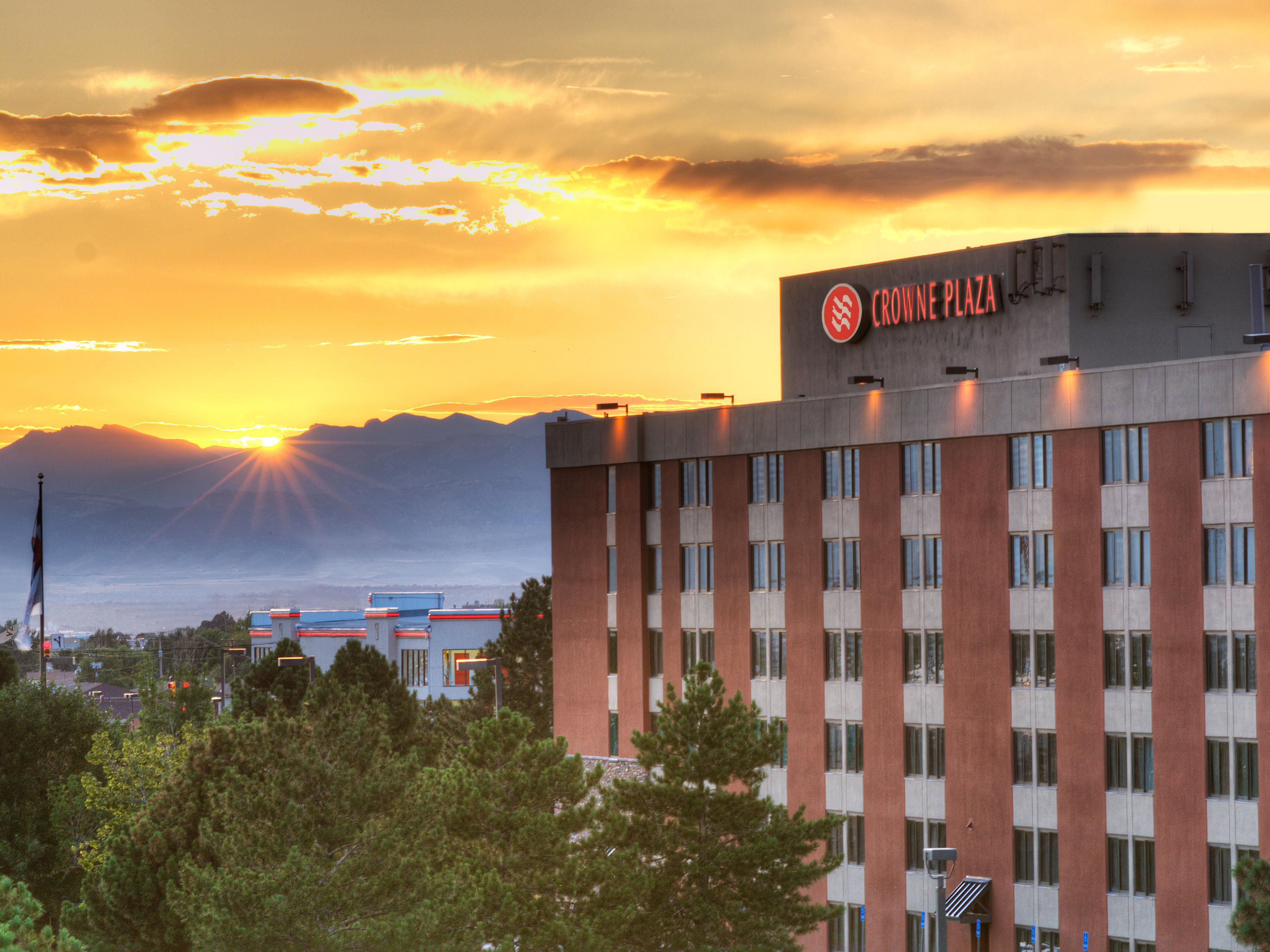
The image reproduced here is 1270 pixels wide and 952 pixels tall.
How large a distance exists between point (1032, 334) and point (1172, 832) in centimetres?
2127

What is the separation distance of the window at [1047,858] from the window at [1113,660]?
251 inches

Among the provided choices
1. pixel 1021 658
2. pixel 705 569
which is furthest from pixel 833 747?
pixel 705 569

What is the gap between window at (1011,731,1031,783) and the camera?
61531 mm

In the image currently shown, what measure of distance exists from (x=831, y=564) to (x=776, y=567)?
293cm

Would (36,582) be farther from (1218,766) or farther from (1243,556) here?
(1243,556)

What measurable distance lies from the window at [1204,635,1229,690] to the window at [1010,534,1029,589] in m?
7.60

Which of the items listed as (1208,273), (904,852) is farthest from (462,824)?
(1208,273)

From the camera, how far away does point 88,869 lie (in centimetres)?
7194

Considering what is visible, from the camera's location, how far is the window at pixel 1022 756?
6153 centimetres

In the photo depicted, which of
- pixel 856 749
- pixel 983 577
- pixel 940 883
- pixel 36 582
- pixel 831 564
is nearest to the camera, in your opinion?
pixel 940 883

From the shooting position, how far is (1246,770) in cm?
5584

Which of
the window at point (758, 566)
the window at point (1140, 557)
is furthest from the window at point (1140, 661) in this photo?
the window at point (758, 566)

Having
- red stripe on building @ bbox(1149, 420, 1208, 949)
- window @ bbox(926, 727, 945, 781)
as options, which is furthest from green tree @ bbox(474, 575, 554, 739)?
red stripe on building @ bbox(1149, 420, 1208, 949)

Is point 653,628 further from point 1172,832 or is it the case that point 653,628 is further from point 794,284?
point 1172,832
